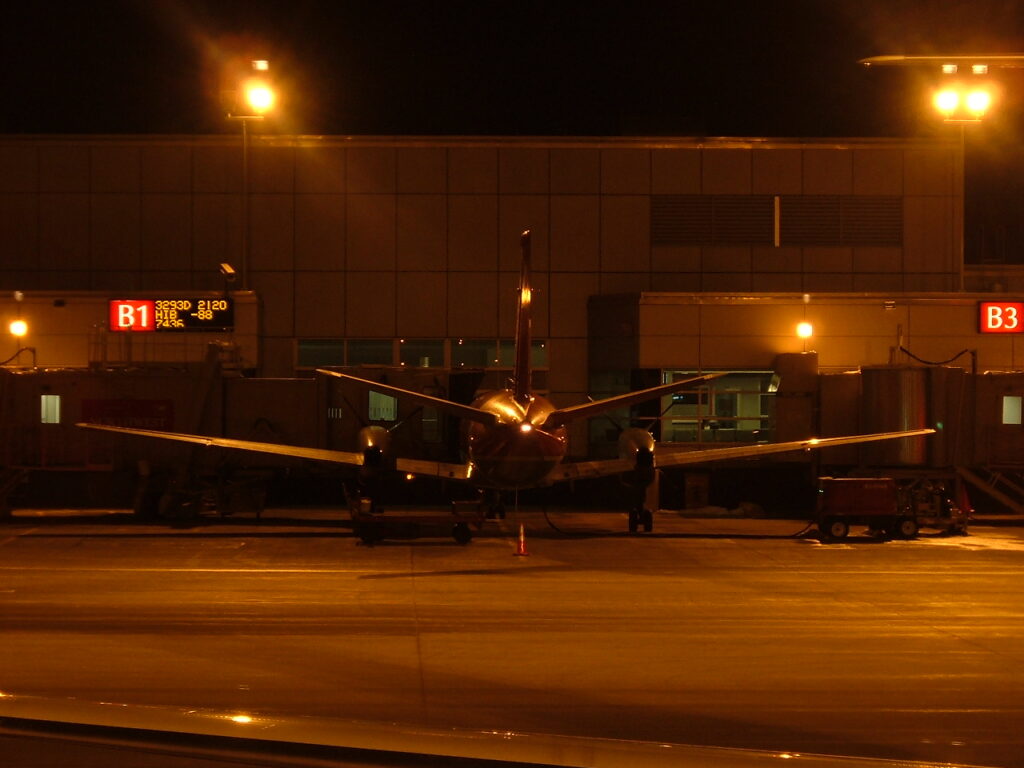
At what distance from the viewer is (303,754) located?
661 centimetres

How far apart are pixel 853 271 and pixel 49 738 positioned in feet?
125

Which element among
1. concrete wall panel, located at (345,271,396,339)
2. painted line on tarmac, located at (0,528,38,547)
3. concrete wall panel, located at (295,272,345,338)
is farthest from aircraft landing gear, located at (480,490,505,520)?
concrete wall panel, located at (295,272,345,338)

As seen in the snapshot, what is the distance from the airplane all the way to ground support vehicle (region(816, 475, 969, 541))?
3.89ft

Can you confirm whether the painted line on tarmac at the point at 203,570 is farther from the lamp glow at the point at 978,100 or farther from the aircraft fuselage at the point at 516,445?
the lamp glow at the point at 978,100

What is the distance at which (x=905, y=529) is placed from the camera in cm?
2772

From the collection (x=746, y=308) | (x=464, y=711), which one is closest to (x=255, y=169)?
(x=746, y=308)

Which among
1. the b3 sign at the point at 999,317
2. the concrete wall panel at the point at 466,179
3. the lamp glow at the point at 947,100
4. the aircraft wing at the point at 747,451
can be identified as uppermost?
the lamp glow at the point at 947,100

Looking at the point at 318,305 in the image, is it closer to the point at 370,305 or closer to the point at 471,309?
the point at 370,305

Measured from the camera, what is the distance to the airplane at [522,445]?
24484 millimetres

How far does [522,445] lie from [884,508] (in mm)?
9216

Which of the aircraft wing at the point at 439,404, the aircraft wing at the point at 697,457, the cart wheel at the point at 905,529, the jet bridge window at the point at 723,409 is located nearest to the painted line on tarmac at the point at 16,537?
the aircraft wing at the point at 439,404

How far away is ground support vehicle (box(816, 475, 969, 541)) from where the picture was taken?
26.8 metres

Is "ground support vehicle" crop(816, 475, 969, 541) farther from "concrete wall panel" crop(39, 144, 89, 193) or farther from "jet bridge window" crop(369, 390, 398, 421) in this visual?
"concrete wall panel" crop(39, 144, 89, 193)

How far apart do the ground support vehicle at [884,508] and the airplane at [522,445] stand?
1.19 m
